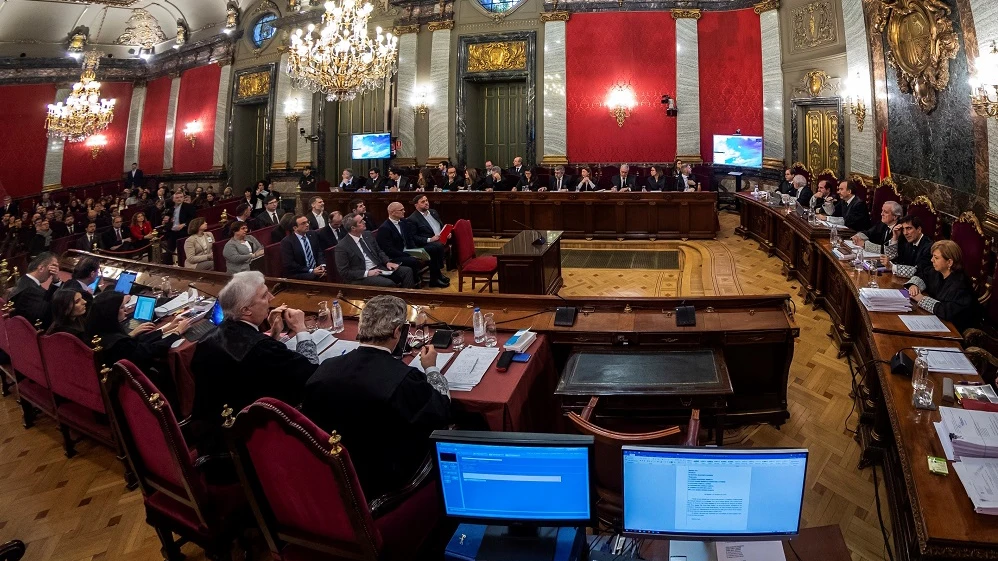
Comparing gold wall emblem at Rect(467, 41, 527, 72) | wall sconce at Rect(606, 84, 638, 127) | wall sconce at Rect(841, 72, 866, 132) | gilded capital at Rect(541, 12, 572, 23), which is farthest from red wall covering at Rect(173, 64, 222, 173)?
wall sconce at Rect(841, 72, 866, 132)

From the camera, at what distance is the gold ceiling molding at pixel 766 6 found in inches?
404

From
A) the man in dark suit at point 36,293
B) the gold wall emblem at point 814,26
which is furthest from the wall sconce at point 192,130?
the gold wall emblem at point 814,26

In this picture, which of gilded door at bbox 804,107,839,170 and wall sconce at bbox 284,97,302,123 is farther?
wall sconce at bbox 284,97,302,123

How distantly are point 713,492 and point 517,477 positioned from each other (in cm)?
52

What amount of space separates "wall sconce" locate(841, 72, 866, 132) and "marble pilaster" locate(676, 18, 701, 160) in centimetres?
335

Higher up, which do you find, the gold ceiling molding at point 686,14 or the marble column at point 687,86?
the gold ceiling molding at point 686,14

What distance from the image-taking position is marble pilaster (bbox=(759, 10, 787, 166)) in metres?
10.3

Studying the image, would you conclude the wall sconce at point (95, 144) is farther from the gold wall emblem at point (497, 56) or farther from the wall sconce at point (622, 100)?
the wall sconce at point (622, 100)

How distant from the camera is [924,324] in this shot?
10.3 feet

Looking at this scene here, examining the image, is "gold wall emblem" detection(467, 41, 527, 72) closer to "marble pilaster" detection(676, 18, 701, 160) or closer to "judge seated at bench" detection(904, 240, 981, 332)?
"marble pilaster" detection(676, 18, 701, 160)

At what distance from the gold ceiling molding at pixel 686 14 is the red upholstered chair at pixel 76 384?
448 inches

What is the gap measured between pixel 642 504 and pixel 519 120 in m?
11.6

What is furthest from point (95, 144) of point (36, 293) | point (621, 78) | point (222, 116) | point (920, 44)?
point (920, 44)

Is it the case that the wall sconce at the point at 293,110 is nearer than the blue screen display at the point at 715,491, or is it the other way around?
the blue screen display at the point at 715,491
